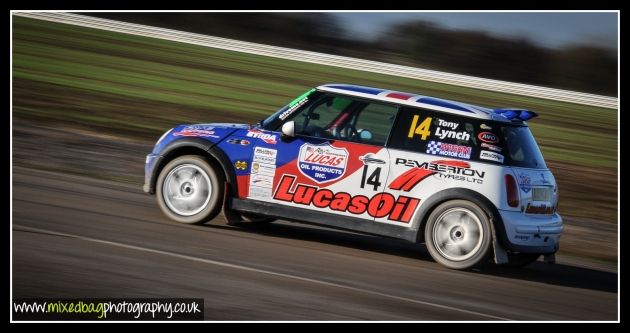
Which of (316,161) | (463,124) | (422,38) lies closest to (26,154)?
(316,161)

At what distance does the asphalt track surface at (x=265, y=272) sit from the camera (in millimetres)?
6750

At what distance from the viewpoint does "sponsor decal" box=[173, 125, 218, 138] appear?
924cm

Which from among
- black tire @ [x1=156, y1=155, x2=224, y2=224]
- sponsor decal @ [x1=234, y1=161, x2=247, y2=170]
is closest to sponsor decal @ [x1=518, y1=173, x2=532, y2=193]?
sponsor decal @ [x1=234, y1=161, x2=247, y2=170]

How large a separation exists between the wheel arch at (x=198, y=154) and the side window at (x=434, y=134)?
1.76 m

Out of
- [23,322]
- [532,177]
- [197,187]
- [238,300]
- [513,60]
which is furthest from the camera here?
[513,60]

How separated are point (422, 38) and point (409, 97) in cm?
2272

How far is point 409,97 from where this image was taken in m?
8.98

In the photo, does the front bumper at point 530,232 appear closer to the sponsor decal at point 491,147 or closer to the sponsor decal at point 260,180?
the sponsor decal at point 491,147

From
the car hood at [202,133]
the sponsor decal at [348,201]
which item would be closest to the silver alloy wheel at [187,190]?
the car hood at [202,133]

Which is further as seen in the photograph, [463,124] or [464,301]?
[463,124]

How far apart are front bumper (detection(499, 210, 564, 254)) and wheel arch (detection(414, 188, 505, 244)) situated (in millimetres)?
64

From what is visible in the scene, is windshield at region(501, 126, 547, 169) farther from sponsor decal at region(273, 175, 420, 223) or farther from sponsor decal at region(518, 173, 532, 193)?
sponsor decal at region(273, 175, 420, 223)

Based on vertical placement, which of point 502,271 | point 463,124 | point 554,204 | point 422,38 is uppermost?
point 422,38

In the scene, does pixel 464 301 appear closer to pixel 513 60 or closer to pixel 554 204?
pixel 554 204
